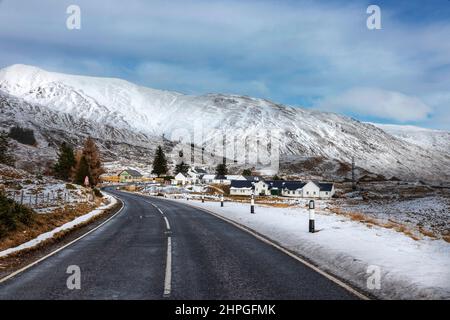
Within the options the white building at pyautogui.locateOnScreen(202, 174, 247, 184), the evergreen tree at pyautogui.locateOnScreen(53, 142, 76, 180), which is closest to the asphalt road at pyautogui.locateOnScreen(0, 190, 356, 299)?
the evergreen tree at pyautogui.locateOnScreen(53, 142, 76, 180)

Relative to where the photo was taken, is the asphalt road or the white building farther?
the white building

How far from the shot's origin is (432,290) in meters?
7.00

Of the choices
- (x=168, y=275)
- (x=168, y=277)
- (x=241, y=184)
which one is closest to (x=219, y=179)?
(x=241, y=184)

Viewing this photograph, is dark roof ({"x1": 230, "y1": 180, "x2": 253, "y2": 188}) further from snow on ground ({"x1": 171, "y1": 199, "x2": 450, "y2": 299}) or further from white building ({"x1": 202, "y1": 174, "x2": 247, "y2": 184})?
snow on ground ({"x1": 171, "y1": 199, "x2": 450, "y2": 299})

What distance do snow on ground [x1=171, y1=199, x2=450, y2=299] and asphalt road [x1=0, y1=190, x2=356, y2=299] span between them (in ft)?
2.66

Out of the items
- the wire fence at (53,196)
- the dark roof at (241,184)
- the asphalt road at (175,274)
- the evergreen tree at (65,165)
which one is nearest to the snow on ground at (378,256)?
the asphalt road at (175,274)

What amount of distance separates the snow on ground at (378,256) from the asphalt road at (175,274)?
2.66 ft

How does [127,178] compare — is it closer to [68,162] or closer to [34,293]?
[68,162]

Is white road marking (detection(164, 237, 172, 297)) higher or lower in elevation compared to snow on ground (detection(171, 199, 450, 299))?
lower

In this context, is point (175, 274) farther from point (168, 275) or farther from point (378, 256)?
point (378, 256)

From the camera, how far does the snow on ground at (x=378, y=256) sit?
7.46 meters

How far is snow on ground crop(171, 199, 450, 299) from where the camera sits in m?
7.46
